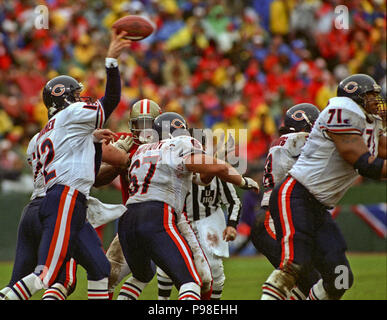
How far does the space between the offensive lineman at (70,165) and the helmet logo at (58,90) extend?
21cm

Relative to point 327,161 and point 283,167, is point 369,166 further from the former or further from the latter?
point 283,167

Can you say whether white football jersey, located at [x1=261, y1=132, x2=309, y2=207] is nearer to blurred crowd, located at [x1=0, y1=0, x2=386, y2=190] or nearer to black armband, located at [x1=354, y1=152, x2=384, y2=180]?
black armband, located at [x1=354, y1=152, x2=384, y2=180]

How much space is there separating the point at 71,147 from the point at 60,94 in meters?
0.57

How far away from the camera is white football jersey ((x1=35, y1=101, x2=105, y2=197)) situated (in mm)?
5820

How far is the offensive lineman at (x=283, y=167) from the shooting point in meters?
6.64

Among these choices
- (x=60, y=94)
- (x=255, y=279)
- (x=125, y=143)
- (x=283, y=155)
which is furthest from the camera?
(x=255, y=279)

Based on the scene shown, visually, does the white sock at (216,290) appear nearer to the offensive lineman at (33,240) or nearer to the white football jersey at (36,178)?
the offensive lineman at (33,240)

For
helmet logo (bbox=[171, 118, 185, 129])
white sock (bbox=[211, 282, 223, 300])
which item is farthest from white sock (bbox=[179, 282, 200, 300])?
white sock (bbox=[211, 282, 223, 300])

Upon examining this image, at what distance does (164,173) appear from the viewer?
19.3 feet

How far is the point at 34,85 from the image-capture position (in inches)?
598

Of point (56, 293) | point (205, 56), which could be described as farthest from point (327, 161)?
point (205, 56)

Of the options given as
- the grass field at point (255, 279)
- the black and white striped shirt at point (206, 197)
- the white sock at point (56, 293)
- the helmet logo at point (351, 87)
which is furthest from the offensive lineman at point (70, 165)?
the grass field at point (255, 279)

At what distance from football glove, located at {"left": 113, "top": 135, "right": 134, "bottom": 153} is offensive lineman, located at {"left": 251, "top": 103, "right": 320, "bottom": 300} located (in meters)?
1.24
